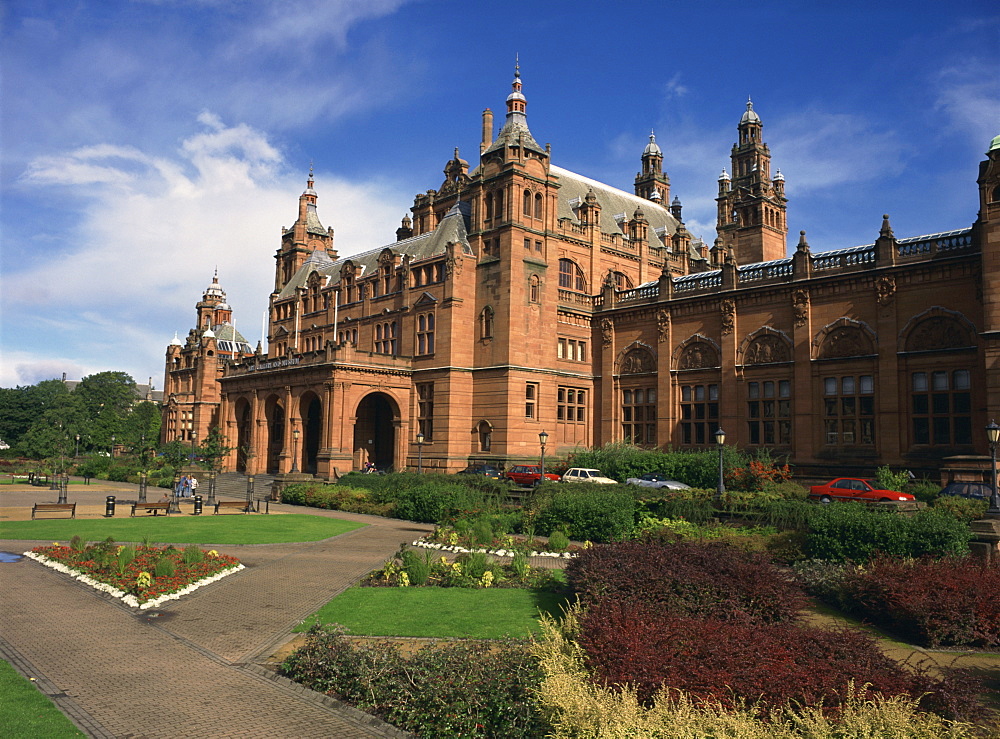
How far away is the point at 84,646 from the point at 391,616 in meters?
5.13

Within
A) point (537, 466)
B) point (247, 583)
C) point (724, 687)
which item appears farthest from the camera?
point (537, 466)

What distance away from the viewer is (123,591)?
53.2 feet

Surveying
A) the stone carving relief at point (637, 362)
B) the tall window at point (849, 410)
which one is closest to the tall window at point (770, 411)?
the tall window at point (849, 410)

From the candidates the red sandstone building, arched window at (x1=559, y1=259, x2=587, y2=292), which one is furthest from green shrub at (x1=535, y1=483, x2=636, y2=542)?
arched window at (x1=559, y1=259, x2=587, y2=292)

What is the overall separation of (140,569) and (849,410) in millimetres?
32145

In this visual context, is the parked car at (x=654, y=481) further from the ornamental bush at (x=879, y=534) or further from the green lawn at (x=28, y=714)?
the green lawn at (x=28, y=714)

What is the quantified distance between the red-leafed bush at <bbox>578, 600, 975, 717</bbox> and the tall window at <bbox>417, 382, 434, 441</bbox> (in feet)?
129

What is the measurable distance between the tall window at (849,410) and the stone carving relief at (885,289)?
3728 millimetres

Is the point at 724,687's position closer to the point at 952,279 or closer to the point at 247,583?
the point at 247,583

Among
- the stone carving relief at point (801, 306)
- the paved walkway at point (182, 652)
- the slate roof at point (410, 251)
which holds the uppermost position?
the slate roof at point (410, 251)

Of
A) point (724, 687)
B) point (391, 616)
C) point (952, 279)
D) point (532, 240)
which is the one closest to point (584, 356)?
point (532, 240)

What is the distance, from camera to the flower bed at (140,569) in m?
15.9

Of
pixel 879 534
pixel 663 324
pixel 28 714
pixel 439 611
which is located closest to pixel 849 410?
pixel 663 324

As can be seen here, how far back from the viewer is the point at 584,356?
4962 cm
